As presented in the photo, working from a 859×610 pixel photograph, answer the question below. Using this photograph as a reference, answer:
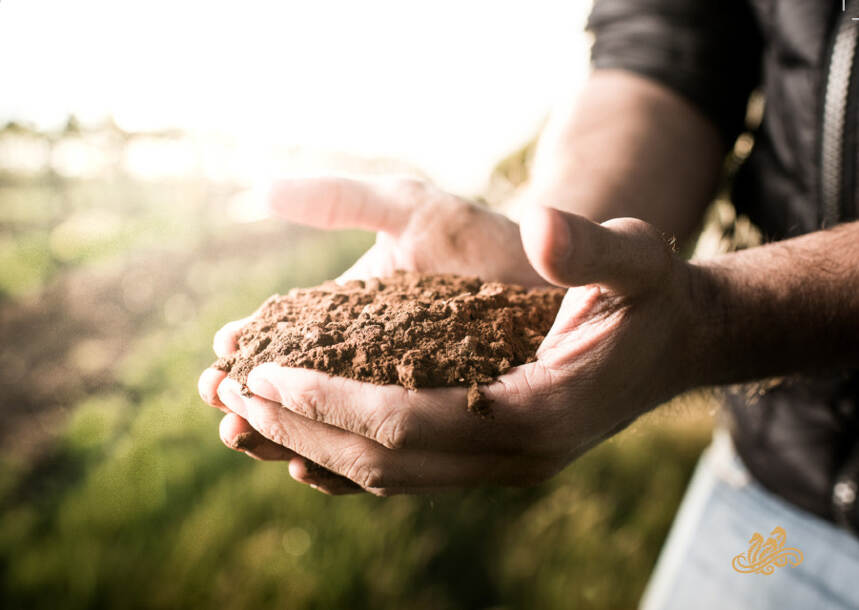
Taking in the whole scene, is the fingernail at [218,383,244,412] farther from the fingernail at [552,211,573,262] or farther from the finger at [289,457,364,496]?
the fingernail at [552,211,573,262]

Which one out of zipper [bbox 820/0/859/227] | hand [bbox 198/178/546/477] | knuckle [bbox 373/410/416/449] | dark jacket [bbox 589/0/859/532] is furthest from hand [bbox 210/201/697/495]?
zipper [bbox 820/0/859/227]

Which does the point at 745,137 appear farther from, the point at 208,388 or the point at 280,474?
the point at 280,474

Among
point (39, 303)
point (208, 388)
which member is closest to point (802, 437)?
point (208, 388)

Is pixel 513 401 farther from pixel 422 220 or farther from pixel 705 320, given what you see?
pixel 422 220

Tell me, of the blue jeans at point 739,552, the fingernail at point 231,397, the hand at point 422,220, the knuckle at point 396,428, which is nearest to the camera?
the knuckle at point 396,428

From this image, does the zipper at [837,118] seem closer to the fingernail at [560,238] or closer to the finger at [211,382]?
the fingernail at [560,238]

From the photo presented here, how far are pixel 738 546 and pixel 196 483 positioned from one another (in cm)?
187

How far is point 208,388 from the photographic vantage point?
1.04 m

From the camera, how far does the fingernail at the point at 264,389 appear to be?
0.91 meters

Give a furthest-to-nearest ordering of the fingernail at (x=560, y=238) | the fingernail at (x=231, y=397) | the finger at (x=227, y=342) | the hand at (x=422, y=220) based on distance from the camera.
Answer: the hand at (x=422, y=220)
the finger at (x=227, y=342)
the fingernail at (x=231, y=397)
the fingernail at (x=560, y=238)

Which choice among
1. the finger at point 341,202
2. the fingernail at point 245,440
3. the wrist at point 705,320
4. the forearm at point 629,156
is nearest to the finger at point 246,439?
the fingernail at point 245,440

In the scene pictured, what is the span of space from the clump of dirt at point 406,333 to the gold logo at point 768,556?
961mm

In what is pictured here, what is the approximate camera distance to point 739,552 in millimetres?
1648

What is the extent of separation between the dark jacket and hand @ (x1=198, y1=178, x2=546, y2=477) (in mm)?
589
